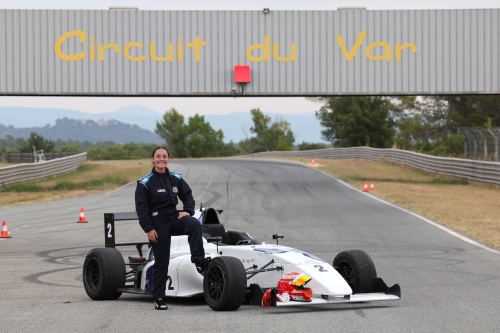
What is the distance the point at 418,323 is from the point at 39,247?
423 inches

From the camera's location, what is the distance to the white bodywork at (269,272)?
29.7 ft

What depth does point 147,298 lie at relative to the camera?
35.8 ft

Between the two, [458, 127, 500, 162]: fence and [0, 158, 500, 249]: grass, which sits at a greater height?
[458, 127, 500, 162]: fence

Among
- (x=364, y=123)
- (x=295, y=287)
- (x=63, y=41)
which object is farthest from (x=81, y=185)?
(x=364, y=123)

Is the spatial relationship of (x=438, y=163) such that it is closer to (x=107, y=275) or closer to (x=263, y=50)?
(x=263, y=50)

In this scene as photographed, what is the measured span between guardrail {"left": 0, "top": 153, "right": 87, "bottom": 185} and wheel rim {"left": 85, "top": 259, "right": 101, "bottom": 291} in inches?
1024

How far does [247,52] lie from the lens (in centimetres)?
3531

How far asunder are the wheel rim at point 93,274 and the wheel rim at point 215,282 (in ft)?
5.88

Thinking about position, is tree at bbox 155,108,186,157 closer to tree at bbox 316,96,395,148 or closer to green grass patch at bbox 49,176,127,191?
tree at bbox 316,96,395,148

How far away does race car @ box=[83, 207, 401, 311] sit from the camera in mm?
9055

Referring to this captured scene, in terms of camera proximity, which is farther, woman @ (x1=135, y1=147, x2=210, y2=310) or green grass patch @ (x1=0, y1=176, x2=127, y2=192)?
green grass patch @ (x1=0, y1=176, x2=127, y2=192)

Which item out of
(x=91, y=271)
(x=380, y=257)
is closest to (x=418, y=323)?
(x=91, y=271)

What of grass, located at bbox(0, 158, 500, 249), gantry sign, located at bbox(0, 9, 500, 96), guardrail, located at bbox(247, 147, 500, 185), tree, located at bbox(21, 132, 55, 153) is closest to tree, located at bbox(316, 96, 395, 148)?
guardrail, located at bbox(247, 147, 500, 185)

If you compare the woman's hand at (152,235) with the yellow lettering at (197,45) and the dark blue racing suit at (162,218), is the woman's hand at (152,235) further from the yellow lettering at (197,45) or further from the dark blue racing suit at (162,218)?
the yellow lettering at (197,45)
